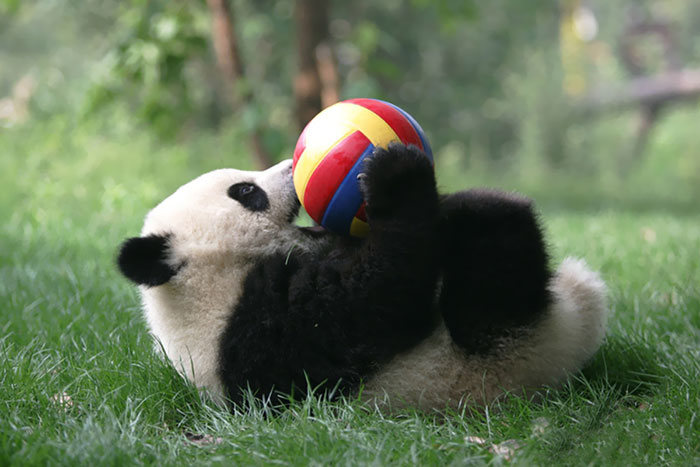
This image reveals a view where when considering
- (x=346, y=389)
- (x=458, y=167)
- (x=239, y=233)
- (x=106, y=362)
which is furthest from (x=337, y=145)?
(x=458, y=167)

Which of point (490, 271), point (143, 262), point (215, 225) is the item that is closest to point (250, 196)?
point (215, 225)

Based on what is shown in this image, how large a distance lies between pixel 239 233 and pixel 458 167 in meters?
13.7

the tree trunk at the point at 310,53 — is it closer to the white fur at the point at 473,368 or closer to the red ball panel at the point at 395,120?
the red ball panel at the point at 395,120

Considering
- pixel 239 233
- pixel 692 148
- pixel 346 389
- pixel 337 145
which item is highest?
pixel 337 145

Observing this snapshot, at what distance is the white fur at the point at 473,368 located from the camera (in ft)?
8.03

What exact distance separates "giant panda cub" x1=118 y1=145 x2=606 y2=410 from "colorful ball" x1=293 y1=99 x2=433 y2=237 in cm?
13

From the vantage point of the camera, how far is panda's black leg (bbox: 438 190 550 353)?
2412 mm

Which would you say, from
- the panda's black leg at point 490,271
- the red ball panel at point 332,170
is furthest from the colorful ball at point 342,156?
the panda's black leg at point 490,271

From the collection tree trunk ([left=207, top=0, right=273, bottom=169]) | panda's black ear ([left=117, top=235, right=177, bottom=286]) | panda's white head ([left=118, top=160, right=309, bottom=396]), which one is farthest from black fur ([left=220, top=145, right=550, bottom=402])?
tree trunk ([left=207, top=0, right=273, bottom=169])

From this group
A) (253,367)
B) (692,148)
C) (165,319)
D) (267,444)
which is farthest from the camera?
(692,148)

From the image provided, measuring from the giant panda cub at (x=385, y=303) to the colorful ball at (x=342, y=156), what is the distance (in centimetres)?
13

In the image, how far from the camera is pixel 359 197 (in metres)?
2.63

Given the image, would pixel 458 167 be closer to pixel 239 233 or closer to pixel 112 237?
pixel 112 237

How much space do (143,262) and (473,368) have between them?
4.06 feet
